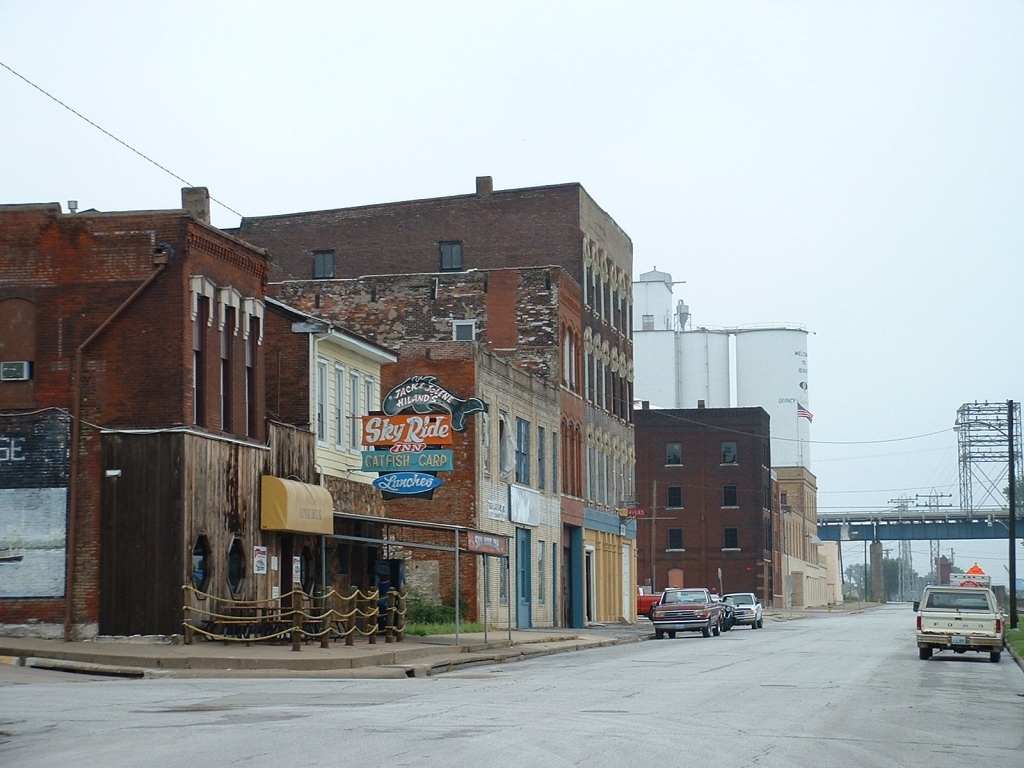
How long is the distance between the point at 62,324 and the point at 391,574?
13846 mm

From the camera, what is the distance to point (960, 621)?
3322 cm

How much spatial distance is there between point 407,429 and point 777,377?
89.0 m

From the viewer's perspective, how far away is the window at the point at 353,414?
3822 cm

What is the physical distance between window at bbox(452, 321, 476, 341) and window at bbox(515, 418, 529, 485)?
4.44 m

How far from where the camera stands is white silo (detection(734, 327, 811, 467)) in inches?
4727

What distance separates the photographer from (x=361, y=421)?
124 ft

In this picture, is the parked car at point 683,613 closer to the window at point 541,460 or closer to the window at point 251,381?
the window at point 541,460

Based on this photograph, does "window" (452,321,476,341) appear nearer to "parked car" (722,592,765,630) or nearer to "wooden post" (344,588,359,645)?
"parked car" (722,592,765,630)

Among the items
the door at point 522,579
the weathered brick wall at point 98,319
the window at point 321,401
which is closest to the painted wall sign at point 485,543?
the window at point 321,401

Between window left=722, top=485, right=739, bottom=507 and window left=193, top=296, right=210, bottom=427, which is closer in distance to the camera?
window left=193, top=296, right=210, bottom=427

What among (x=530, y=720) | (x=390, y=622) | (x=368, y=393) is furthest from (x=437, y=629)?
(x=530, y=720)

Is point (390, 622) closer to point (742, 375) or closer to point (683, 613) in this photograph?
point (683, 613)

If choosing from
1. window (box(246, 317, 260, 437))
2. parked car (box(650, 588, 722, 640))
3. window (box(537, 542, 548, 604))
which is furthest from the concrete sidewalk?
window (box(537, 542, 548, 604))

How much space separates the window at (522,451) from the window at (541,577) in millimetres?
3185
